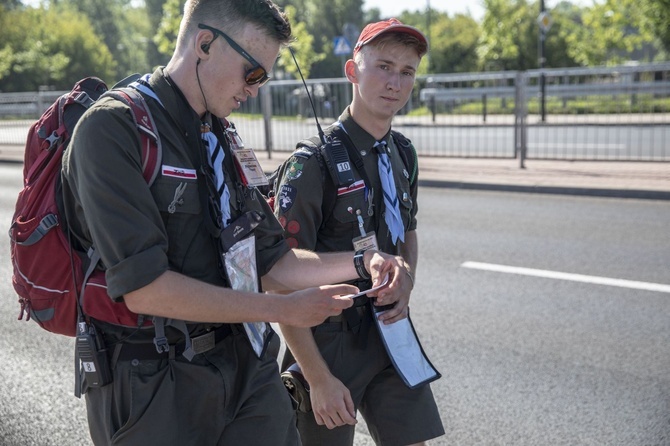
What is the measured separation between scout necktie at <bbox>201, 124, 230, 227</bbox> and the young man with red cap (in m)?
0.52

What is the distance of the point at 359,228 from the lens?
2.70m

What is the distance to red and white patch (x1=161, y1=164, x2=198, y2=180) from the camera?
1.94 meters

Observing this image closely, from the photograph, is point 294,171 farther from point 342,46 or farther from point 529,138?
point 342,46

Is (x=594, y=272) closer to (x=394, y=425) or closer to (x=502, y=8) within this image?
(x=394, y=425)

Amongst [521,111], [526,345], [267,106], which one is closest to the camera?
[526,345]

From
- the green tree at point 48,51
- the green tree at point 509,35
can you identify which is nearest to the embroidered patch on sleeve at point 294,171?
the green tree at point 509,35

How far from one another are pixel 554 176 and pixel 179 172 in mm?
11072

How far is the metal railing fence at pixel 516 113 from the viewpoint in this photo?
520 inches

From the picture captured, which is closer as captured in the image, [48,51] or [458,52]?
[458,52]

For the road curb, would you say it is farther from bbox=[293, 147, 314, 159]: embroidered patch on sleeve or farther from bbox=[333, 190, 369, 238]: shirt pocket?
bbox=[293, 147, 314, 159]: embroidered patch on sleeve

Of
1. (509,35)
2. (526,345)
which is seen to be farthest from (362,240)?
(509,35)

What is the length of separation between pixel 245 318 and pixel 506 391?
290 cm

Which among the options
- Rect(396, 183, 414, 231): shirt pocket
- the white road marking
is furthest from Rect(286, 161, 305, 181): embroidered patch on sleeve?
the white road marking

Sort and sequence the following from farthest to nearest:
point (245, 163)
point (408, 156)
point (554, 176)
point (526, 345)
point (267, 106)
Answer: point (267, 106), point (554, 176), point (526, 345), point (408, 156), point (245, 163)
